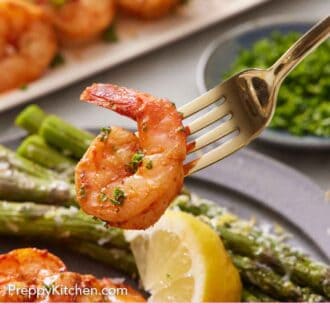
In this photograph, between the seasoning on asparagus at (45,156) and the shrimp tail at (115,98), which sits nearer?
the shrimp tail at (115,98)

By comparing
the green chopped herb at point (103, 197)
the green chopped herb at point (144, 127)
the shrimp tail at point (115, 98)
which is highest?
the shrimp tail at point (115, 98)

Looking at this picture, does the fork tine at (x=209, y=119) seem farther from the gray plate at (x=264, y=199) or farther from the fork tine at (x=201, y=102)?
the gray plate at (x=264, y=199)

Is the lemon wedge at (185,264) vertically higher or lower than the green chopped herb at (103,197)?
lower

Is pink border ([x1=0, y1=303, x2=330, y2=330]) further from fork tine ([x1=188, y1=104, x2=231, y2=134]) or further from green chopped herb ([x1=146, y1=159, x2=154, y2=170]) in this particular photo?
fork tine ([x1=188, y1=104, x2=231, y2=134])

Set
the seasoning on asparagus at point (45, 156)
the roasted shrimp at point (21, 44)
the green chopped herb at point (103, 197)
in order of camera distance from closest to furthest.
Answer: the green chopped herb at point (103, 197)
the seasoning on asparagus at point (45, 156)
the roasted shrimp at point (21, 44)

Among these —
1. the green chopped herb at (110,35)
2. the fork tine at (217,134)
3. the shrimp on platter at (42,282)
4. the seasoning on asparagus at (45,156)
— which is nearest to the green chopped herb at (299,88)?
the green chopped herb at (110,35)

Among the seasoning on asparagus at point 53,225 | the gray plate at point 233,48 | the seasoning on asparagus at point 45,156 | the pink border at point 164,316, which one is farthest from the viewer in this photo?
the gray plate at point 233,48
